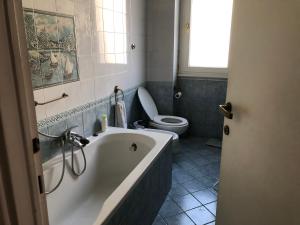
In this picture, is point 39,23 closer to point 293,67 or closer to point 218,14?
point 293,67

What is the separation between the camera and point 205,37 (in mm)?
3299

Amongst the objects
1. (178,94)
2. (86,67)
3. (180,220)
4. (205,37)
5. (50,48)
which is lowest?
(180,220)

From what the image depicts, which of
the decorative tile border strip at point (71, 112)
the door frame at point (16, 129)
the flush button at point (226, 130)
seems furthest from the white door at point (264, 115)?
the decorative tile border strip at point (71, 112)

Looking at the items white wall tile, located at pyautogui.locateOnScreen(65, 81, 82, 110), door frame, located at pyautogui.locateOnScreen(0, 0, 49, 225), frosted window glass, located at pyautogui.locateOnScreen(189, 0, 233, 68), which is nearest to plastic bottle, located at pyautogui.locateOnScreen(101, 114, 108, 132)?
white wall tile, located at pyautogui.locateOnScreen(65, 81, 82, 110)

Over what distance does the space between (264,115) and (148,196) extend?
41.9 inches

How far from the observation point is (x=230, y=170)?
1.29m

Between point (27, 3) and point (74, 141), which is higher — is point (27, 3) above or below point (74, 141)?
above

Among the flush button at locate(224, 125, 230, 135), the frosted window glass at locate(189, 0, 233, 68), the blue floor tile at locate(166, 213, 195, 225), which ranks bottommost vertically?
the blue floor tile at locate(166, 213, 195, 225)

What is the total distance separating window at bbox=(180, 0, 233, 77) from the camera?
3152mm

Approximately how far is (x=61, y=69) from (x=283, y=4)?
4.75ft

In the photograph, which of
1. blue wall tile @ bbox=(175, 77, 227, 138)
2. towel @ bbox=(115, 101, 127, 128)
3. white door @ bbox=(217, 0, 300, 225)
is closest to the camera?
white door @ bbox=(217, 0, 300, 225)

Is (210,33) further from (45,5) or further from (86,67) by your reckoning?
Result: (45,5)

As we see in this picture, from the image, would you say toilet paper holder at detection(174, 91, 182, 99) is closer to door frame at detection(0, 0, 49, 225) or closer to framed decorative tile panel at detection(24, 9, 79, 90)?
framed decorative tile panel at detection(24, 9, 79, 90)

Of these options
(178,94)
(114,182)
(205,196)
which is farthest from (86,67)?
Answer: (178,94)
